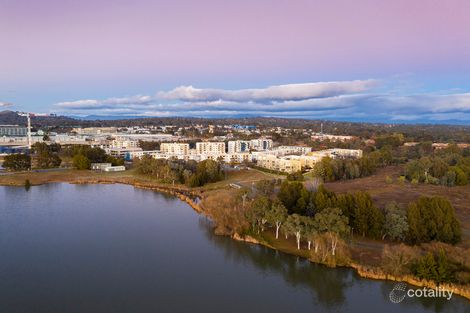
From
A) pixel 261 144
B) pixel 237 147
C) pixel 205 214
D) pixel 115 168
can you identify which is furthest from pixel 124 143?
pixel 205 214

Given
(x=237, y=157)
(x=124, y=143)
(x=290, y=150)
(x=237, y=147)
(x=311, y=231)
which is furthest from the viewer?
(x=124, y=143)

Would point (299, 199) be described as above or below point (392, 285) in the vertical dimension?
above

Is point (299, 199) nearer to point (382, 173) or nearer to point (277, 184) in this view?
point (277, 184)

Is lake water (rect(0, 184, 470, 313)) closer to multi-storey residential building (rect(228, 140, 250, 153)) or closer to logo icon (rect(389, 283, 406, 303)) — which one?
logo icon (rect(389, 283, 406, 303))

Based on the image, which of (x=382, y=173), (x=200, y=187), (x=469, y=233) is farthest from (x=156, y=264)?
(x=382, y=173)

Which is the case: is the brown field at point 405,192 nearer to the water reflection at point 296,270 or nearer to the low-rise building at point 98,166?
the water reflection at point 296,270

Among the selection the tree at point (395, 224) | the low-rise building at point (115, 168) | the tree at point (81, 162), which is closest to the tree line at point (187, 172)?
the low-rise building at point (115, 168)

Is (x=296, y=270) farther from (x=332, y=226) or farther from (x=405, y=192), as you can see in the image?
(x=405, y=192)
